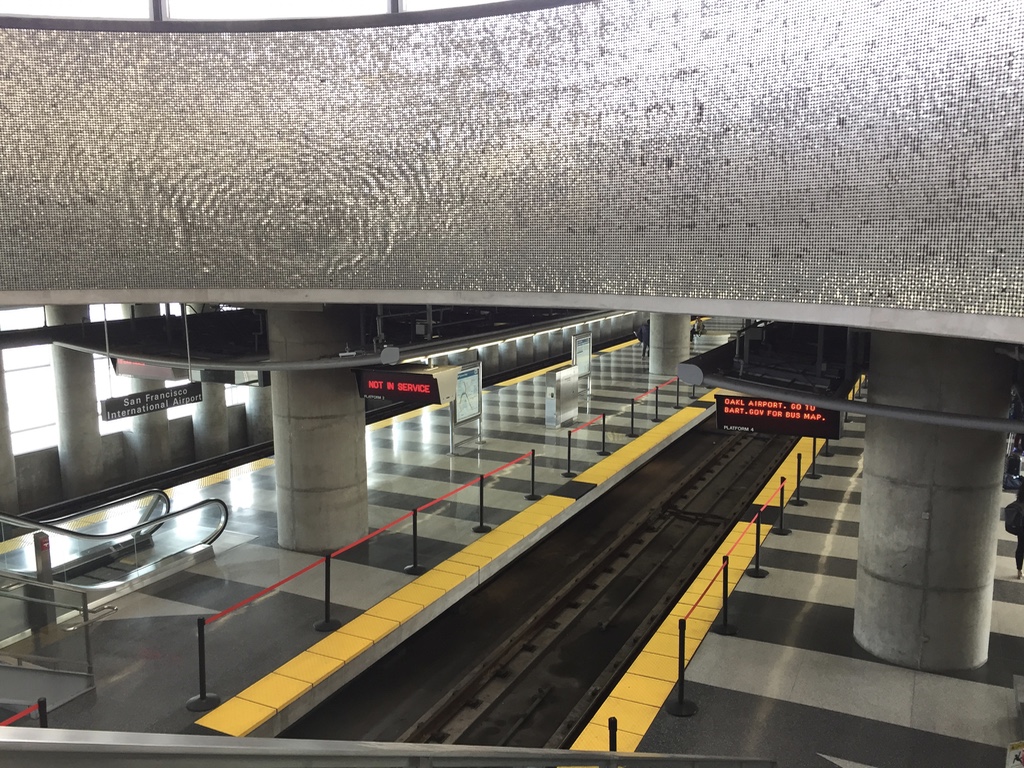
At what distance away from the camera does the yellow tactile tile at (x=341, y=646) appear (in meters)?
8.59

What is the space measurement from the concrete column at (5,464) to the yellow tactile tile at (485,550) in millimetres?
8606

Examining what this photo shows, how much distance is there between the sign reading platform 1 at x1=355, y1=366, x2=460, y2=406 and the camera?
430 inches

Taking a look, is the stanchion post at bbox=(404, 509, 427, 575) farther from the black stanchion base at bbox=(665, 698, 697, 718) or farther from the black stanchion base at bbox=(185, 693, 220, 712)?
the black stanchion base at bbox=(665, 698, 697, 718)

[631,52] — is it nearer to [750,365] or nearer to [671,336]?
[750,365]

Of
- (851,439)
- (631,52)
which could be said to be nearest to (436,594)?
(631,52)

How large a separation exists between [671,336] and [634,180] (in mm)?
20471

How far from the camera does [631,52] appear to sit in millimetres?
7211

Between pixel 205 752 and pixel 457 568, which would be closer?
pixel 205 752

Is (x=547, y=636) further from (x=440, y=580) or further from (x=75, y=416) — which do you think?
(x=75, y=416)

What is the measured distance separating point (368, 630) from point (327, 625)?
1.57ft

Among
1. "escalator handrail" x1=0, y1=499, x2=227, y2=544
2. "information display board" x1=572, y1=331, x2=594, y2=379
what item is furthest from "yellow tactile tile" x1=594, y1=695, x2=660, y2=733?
"information display board" x1=572, y1=331, x2=594, y2=379

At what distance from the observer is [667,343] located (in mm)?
27609

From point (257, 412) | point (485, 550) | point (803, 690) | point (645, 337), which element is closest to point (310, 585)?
point (485, 550)

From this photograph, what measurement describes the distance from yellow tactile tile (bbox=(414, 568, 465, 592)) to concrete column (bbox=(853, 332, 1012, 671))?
4746 millimetres
